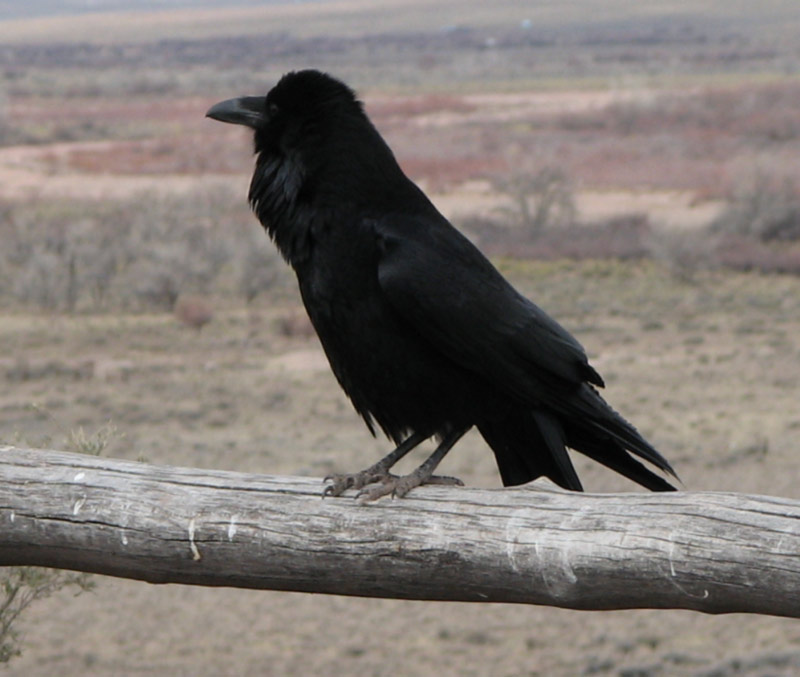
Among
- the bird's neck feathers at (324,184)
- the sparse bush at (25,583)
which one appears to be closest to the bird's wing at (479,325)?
the bird's neck feathers at (324,184)

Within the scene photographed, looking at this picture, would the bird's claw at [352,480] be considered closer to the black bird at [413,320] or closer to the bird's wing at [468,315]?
the black bird at [413,320]

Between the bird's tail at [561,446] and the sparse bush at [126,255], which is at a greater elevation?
the bird's tail at [561,446]

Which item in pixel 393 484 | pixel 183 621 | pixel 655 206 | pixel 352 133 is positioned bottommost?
pixel 655 206

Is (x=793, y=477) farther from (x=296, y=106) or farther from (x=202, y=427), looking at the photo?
(x=296, y=106)

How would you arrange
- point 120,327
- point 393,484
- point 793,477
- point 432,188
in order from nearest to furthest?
point 393,484
point 793,477
point 120,327
point 432,188

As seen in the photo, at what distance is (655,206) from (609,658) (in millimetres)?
23031

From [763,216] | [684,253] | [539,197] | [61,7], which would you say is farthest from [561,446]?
[61,7]

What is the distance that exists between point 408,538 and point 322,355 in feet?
46.9

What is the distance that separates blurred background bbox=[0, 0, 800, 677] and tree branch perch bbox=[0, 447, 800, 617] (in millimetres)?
1910

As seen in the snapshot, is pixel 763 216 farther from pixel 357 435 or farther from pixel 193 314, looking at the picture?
pixel 357 435

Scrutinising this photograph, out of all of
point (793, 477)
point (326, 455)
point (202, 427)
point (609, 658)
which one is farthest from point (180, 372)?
point (609, 658)

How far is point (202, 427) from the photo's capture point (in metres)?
14.2

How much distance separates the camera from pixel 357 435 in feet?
45.1

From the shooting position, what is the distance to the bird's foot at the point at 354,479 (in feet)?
10.5
